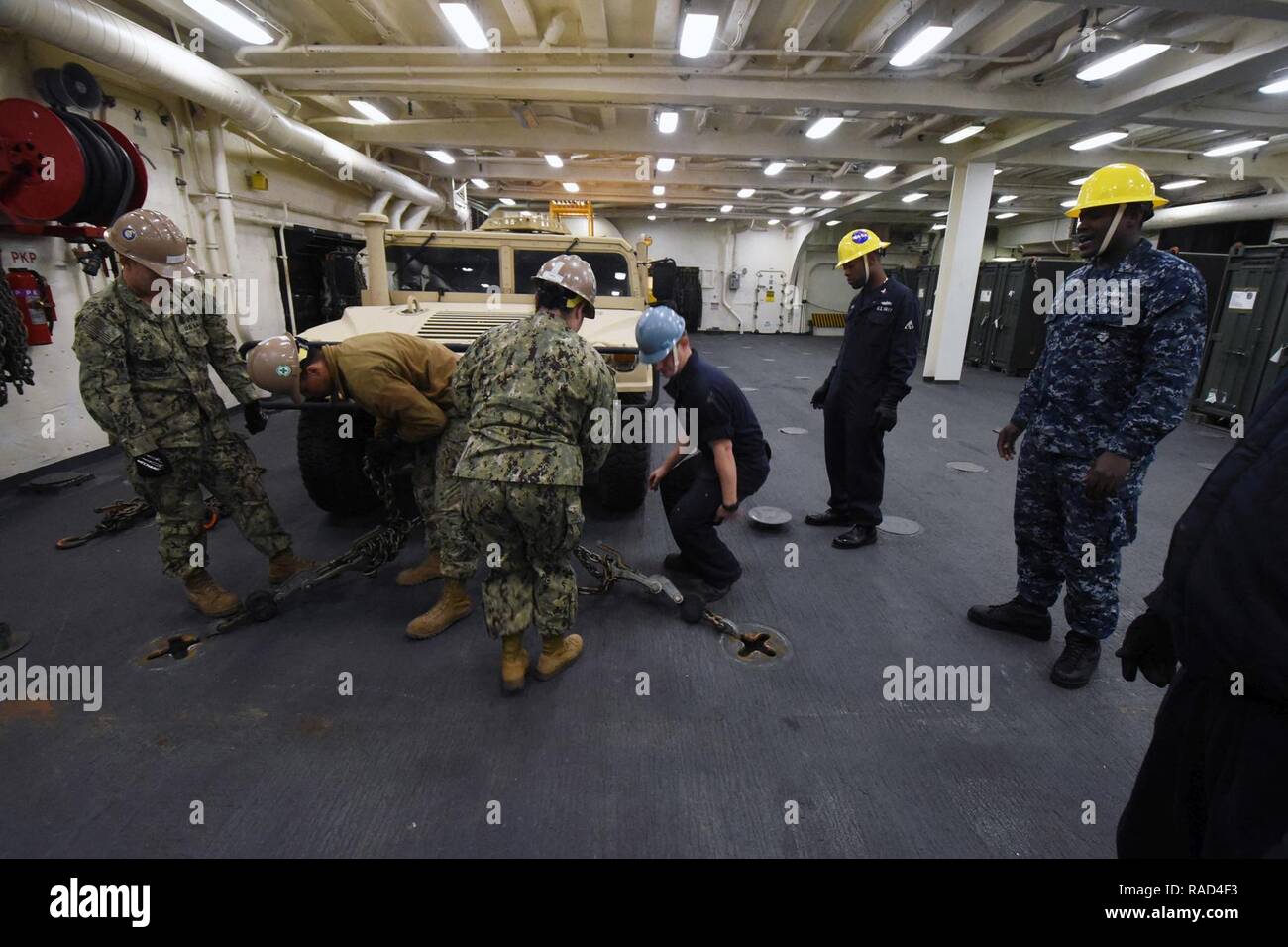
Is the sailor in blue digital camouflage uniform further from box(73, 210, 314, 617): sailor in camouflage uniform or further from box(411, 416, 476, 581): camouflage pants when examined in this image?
box(73, 210, 314, 617): sailor in camouflage uniform

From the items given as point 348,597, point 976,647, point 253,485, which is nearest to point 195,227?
point 253,485

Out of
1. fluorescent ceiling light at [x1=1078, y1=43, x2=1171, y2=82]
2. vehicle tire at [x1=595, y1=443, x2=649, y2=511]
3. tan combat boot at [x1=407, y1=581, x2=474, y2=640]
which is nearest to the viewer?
tan combat boot at [x1=407, y1=581, x2=474, y2=640]

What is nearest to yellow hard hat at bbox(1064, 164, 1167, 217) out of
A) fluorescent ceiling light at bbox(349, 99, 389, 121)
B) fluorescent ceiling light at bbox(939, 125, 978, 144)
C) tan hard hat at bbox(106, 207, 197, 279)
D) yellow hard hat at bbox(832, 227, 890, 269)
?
yellow hard hat at bbox(832, 227, 890, 269)

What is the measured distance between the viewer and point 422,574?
3266 mm

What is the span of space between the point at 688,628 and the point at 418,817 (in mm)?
1440

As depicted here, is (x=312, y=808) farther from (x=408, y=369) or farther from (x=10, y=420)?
(x=10, y=420)

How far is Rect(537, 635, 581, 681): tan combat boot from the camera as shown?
2.46 meters

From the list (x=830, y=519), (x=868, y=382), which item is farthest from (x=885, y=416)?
(x=830, y=519)

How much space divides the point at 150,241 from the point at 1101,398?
3.98m

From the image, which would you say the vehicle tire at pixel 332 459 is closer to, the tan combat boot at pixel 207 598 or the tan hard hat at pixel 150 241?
the tan combat boot at pixel 207 598

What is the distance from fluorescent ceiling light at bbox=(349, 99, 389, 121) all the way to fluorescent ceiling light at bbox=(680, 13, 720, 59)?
15.9 feet

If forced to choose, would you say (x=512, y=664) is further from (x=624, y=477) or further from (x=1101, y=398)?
(x=1101, y=398)

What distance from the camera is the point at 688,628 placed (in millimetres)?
2889

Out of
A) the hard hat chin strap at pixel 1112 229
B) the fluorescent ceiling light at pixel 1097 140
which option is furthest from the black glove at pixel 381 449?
the fluorescent ceiling light at pixel 1097 140
